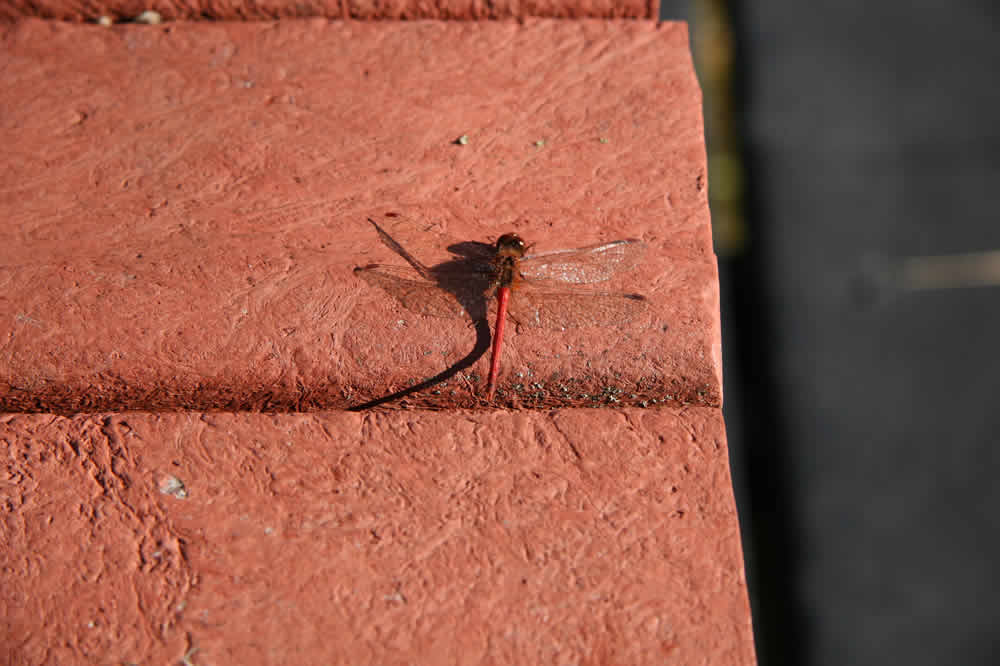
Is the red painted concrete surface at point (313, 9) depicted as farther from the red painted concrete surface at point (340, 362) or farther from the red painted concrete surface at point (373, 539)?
the red painted concrete surface at point (373, 539)

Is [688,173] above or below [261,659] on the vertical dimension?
above

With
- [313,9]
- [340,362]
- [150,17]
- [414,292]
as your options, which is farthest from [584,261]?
[150,17]

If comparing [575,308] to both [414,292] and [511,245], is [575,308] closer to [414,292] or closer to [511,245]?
[511,245]

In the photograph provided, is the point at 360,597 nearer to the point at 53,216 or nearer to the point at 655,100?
the point at 53,216

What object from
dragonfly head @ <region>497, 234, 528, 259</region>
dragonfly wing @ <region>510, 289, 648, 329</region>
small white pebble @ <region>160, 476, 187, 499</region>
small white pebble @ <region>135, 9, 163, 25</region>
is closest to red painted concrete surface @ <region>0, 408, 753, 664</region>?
small white pebble @ <region>160, 476, 187, 499</region>

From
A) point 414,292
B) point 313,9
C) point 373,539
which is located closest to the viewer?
point 373,539

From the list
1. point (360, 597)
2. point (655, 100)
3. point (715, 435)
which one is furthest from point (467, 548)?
point (655, 100)
